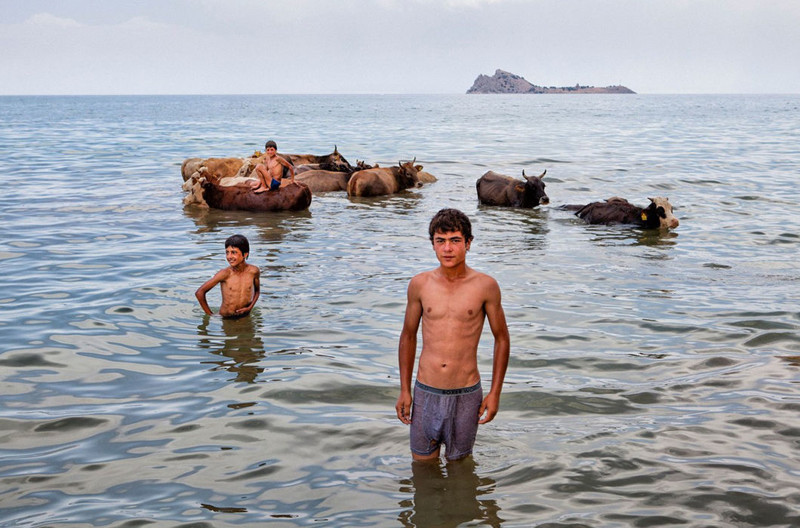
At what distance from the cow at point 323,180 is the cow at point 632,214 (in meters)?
7.41

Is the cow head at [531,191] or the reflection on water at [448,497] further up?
the cow head at [531,191]

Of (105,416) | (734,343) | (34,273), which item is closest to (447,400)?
(105,416)

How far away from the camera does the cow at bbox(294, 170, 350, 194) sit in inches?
872

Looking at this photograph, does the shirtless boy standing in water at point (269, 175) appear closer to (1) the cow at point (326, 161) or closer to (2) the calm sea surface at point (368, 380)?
(2) the calm sea surface at point (368, 380)

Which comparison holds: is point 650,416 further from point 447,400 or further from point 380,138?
point 380,138

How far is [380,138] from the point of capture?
169 feet

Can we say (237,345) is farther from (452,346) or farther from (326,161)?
(326,161)

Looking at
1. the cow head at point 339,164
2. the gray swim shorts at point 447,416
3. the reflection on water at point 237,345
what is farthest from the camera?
the cow head at point 339,164

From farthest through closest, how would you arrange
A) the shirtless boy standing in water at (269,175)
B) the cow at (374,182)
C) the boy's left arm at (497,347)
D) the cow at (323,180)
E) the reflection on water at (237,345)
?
A: the cow at (323,180)
the cow at (374,182)
the shirtless boy standing in water at (269,175)
the reflection on water at (237,345)
the boy's left arm at (497,347)

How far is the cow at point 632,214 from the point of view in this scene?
51.9 feet

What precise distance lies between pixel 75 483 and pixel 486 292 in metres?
3.14

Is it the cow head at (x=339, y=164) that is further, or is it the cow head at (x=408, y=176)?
the cow head at (x=339, y=164)

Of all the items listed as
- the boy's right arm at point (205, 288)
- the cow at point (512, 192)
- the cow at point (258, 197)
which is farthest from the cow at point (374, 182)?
the boy's right arm at point (205, 288)

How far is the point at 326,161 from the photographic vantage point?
24.3 meters
